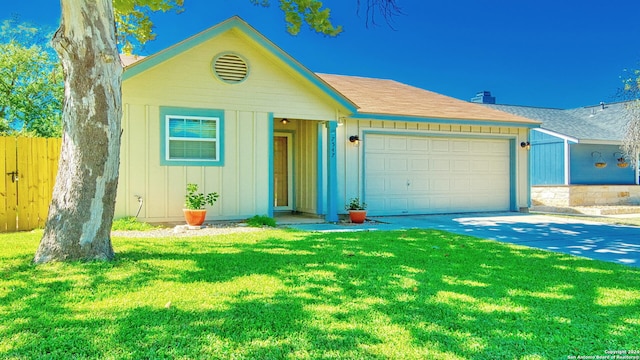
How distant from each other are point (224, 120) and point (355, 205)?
3.64 metres

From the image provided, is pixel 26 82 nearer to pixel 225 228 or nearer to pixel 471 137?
pixel 225 228

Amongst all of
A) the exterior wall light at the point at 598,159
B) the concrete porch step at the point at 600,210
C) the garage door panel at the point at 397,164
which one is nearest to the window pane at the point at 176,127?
the garage door panel at the point at 397,164

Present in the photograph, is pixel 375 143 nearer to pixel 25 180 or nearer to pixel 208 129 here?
pixel 208 129

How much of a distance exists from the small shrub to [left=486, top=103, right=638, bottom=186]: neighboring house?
1533cm

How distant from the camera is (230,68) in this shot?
394 inches

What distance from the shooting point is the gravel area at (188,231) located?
8117 millimetres

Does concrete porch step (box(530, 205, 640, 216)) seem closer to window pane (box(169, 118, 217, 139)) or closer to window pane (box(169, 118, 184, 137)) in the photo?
window pane (box(169, 118, 217, 139))

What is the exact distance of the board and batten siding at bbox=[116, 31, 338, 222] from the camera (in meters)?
9.29

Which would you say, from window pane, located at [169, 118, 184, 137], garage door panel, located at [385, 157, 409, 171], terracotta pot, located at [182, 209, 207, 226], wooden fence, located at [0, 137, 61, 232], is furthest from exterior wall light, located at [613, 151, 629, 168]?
wooden fence, located at [0, 137, 61, 232]

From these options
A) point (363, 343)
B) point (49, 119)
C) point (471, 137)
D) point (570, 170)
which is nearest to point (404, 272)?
point (363, 343)

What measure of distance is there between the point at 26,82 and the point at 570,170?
2263 cm

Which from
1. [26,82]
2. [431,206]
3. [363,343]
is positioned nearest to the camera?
[363,343]

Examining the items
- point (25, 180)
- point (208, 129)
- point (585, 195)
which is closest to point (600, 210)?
point (585, 195)

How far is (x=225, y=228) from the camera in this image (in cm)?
912
